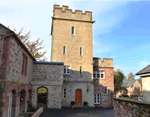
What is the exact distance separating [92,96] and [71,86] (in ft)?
10.3

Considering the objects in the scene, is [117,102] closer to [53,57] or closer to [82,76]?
[82,76]

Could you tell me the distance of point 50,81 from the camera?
636 inches

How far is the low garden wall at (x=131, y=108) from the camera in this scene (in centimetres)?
629

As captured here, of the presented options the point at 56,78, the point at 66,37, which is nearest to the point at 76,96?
the point at 56,78

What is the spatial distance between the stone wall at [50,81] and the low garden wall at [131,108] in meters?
7.67

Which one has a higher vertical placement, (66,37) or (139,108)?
(66,37)

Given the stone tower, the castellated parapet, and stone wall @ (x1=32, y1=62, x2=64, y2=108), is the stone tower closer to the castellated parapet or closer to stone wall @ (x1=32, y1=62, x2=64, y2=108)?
the castellated parapet

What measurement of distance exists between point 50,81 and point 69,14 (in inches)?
395

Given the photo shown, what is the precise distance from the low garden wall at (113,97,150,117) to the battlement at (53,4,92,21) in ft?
46.2

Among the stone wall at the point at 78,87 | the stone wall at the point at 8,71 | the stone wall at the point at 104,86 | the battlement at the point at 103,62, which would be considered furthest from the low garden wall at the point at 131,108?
the battlement at the point at 103,62

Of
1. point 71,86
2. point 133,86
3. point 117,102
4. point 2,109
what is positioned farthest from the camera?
point 133,86

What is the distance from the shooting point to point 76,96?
18.8m

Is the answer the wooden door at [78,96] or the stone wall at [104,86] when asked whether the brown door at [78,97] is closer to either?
the wooden door at [78,96]

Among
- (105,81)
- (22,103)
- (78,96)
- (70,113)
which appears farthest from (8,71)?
(105,81)
